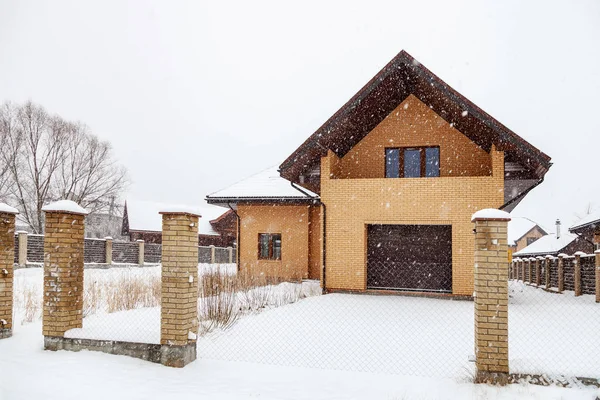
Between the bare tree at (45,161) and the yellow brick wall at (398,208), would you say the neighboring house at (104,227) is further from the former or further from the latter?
the yellow brick wall at (398,208)

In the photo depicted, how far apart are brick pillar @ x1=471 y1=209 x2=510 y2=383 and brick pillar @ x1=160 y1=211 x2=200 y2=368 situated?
3.21 metres

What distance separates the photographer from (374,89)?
11.4 m

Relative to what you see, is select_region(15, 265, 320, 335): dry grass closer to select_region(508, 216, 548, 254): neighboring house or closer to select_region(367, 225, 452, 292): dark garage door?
select_region(367, 225, 452, 292): dark garage door

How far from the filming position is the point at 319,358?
234 inches

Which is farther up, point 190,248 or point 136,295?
point 190,248

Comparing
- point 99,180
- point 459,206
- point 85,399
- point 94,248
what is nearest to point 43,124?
point 99,180

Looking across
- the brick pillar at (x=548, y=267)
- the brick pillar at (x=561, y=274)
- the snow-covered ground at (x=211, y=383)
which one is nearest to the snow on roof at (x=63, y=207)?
the snow-covered ground at (x=211, y=383)

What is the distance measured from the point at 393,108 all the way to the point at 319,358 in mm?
8617

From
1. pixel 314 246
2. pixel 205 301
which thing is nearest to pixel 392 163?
pixel 314 246

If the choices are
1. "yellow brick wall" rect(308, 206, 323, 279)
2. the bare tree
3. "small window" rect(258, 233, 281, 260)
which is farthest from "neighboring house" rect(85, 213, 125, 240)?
"yellow brick wall" rect(308, 206, 323, 279)

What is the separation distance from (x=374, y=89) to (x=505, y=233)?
727cm

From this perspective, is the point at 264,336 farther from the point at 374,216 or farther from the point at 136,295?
the point at 374,216

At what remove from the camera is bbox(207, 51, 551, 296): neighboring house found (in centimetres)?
1122

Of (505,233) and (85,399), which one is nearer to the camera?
(85,399)
